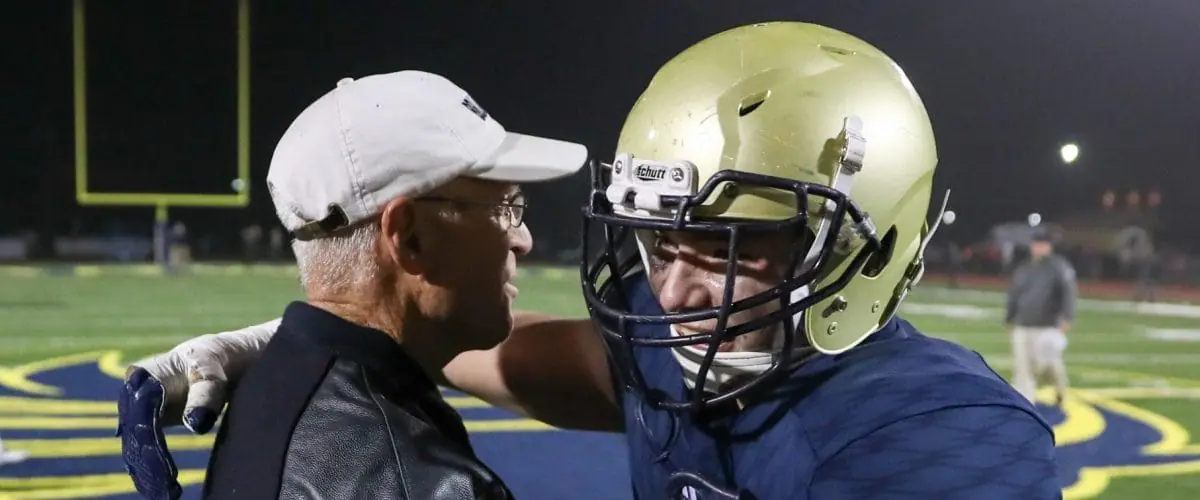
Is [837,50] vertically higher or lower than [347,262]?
higher

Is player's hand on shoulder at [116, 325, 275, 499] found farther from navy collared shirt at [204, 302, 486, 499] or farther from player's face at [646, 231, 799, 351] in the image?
player's face at [646, 231, 799, 351]

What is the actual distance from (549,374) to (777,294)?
34.8 inches

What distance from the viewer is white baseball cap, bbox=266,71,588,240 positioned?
1351 mm

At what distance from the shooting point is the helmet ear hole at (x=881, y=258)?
1436 mm

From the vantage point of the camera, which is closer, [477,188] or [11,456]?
[477,188]

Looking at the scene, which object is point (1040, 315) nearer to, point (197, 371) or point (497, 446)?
point (497, 446)

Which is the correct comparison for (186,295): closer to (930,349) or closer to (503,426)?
(503,426)

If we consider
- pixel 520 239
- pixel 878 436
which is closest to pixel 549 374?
pixel 520 239

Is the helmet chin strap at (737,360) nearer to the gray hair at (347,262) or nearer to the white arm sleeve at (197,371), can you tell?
the gray hair at (347,262)

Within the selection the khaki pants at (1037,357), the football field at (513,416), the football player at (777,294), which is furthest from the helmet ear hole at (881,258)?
the khaki pants at (1037,357)

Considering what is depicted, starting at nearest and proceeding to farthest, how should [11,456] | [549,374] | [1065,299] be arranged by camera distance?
[549,374] < [11,456] < [1065,299]

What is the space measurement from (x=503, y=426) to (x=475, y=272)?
4.05 m

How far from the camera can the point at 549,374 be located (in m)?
2.07

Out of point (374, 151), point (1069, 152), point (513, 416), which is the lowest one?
point (513, 416)
